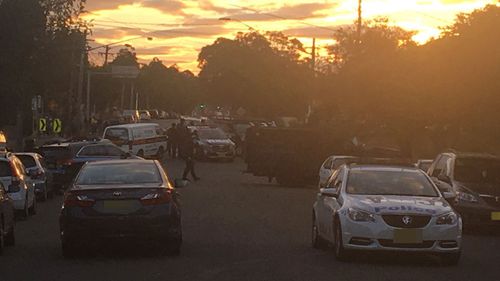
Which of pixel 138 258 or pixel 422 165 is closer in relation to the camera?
pixel 138 258

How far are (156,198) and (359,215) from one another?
2.95 m

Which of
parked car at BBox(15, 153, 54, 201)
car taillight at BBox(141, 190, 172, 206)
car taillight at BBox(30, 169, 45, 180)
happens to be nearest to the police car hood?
car taillight at BBox(141, 190, 172, 206)

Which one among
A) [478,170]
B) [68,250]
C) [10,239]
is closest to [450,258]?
[68,250]

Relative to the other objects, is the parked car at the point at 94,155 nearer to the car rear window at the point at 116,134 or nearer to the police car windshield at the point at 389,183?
the car rear window at the point at 116,134

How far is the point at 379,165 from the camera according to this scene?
16.5 metres

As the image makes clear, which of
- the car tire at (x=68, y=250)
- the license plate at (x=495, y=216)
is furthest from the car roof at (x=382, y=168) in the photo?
the license plate at (x=495, y=216)

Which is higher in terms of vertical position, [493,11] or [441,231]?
[493,11]

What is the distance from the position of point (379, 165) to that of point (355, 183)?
2.97 feet

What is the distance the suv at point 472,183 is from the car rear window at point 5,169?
9.19 m

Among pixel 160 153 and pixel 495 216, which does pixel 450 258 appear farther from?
pixel 160 153

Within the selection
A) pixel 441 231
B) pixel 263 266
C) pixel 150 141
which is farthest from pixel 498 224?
pixel 150 141

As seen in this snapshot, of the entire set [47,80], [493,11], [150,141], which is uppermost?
[493,11]

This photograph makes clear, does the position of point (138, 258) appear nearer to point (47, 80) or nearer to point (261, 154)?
point (261, 154)

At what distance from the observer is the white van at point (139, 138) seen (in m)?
48.9
